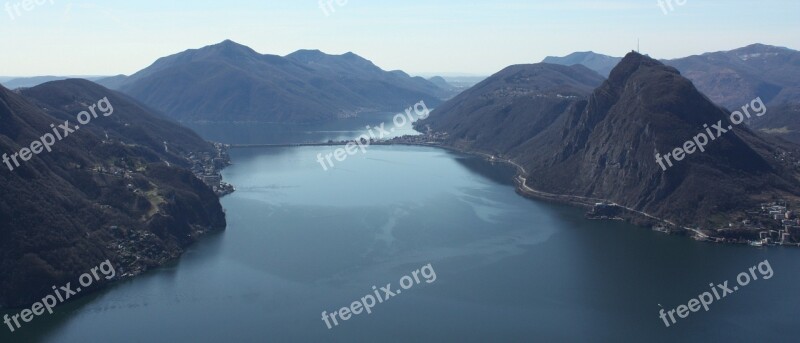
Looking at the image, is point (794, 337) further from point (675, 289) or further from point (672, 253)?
point (672, 253)

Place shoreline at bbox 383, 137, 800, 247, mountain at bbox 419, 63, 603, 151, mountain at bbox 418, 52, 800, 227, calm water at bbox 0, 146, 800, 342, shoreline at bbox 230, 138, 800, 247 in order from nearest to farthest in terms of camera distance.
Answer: calm water at bbox 0, 146, 800, 342 < shoreline at bbox 230, 138, 800, 247 < shoreline at bbox 383, 137, 800, 247 < mountain at bbox 418, 52, 800, 227 < mountain at bbox 419, 63, 603, 151

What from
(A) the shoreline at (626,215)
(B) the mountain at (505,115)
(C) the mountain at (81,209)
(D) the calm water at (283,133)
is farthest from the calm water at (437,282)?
(D) the calm water at (283,133)

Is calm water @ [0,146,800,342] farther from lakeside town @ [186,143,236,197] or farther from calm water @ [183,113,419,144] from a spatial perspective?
calm water @ [183,113,419,144]

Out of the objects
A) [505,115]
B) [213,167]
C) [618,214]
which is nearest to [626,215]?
[618,214]

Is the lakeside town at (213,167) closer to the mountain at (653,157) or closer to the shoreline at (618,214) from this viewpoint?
the shoreline at (618,214)

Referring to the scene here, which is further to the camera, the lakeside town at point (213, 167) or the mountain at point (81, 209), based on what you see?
the lakeside town at point (213, 167)

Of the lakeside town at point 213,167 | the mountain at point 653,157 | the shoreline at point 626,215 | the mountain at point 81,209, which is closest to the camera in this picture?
the mountain at point 81,209

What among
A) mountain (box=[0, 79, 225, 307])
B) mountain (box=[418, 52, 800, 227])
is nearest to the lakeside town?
Answer: mountain (box=[0, 79, 225, 307])

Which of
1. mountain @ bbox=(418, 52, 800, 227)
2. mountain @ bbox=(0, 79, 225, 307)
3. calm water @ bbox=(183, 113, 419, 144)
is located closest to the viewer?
mountain @ bbox=(0, 79, 225, 307)
